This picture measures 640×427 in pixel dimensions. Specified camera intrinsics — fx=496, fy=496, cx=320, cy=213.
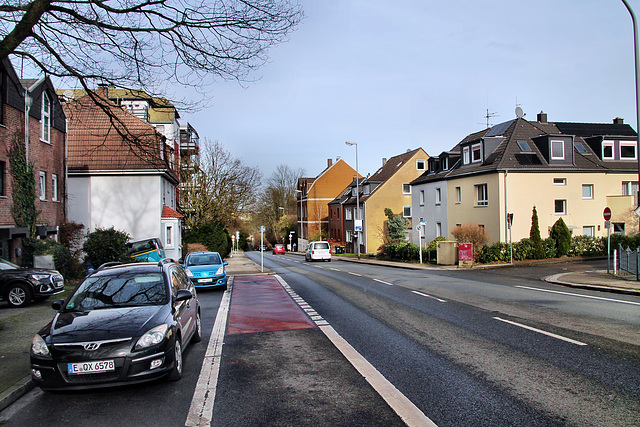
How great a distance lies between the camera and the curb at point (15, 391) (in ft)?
18.2

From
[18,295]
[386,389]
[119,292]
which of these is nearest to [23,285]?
[18,295]

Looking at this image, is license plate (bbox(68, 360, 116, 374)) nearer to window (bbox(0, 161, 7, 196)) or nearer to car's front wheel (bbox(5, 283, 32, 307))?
car's front wheel (bbox(5, 283, 32, 307))

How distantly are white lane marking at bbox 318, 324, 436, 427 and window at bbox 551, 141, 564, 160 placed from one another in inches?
1198

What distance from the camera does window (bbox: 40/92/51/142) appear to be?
78.3 ft

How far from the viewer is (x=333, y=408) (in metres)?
5.14

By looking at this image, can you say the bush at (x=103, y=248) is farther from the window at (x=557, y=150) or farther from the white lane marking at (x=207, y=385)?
the window at (x=557, y=150)

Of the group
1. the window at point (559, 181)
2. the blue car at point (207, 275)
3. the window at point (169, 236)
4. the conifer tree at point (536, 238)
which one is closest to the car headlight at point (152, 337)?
the blue car at point (207, 275)

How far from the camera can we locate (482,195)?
114 feet

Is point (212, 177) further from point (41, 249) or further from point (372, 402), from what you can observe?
point (372, 402)

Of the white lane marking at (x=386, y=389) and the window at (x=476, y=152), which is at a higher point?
the window at (x=476, y=152)

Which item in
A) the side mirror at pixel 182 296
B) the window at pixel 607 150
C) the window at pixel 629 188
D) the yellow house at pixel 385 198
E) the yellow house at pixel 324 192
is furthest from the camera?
the yellow house at pixel 324 192

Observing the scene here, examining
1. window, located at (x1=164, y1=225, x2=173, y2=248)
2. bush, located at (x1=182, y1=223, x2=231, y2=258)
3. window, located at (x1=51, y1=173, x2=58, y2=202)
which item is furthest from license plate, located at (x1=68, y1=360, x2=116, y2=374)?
bush, located at (x1=182, y1=223, x2=231, y2=258)

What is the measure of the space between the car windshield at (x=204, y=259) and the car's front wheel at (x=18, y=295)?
594cm

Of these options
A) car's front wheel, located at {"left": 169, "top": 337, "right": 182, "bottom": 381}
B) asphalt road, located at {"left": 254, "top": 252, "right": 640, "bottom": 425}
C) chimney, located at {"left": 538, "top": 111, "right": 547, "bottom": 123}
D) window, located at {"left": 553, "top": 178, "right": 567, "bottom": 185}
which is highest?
chimney, located at {"left": 538, "top": 111, "right": 547, "bottom": 123}
